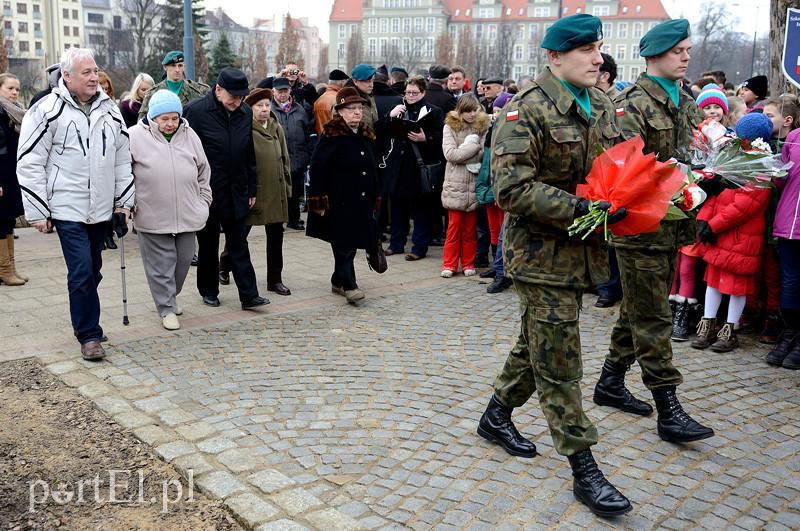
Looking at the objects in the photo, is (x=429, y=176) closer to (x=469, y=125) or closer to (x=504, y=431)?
(x=469, y=125)

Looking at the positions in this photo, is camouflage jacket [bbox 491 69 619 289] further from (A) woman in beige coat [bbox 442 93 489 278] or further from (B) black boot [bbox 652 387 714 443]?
(A) woman in beige coat [bbox 442 93 489 278]

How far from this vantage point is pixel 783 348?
20.6 feet

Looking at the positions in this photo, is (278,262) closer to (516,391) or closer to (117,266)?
(117,266)

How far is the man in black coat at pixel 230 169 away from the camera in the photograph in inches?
290

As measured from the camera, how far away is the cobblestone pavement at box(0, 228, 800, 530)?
152 inches

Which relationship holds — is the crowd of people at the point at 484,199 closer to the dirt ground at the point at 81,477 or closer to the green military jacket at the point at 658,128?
the green military jacket at the point at 658,128

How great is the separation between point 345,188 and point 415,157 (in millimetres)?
2418

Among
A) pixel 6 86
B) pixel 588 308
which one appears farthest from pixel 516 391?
pixel 6 86

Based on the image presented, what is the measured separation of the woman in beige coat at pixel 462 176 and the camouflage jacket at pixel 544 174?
5119 mm

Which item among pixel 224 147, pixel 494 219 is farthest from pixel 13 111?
pixel 494 219

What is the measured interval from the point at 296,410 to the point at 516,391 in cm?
150

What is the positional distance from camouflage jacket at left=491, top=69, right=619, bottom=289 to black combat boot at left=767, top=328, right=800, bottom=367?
2988 millimetres

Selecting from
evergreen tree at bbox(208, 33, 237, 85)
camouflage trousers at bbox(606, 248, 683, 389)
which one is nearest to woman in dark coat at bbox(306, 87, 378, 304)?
camouflage trousers at bbox(606, 248, 683, 389)

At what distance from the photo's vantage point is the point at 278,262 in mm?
8328
